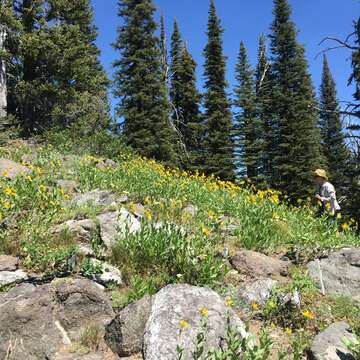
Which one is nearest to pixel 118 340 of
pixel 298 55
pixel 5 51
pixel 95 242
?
pixel 95 242

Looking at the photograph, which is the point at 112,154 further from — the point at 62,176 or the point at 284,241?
the point at 284,241

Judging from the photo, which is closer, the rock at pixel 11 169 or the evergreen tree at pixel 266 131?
the rock at pixel 11 169

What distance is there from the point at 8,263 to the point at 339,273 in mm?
4118

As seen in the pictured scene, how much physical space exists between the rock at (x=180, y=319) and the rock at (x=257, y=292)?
24.7 inches

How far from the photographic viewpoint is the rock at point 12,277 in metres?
4.74

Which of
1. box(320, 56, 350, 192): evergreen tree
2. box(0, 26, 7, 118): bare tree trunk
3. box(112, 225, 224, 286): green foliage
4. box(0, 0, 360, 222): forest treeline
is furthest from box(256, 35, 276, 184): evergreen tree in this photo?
box(112, 225, 224, 286): green foliage

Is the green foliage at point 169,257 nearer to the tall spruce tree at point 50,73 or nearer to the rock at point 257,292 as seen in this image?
the rock at point 257,292

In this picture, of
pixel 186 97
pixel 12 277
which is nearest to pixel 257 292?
pixel 12 277

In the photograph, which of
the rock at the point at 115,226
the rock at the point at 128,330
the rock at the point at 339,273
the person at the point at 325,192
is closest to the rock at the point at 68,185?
the rock at the point at 115,226

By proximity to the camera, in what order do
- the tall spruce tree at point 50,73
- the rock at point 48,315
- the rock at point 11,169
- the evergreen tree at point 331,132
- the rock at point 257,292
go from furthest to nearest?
1. the evergreen tree at point 331,132
2. the tall spruce tree at point 50,73
3. the rock at point 11,169
4. the rock at point 257,292
5. the rock at point 48,315

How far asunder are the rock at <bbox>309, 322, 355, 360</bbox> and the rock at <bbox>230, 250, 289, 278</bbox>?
1.41m

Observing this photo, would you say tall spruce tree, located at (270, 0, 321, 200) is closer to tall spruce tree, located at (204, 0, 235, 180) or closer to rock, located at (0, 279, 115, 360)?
tall spruce tree, located at (204, 0, 235, 180)

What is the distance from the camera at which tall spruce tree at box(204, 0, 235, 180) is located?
32.4 metres

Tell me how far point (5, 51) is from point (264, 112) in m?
24.5
